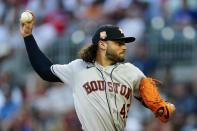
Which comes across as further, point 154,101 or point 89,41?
point 89,41

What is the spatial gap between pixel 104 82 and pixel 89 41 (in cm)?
478

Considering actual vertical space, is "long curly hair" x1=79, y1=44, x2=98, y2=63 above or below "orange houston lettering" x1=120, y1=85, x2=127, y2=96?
above

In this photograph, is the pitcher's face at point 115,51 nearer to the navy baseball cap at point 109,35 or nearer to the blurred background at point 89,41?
the navy baseball cap at point 109,35

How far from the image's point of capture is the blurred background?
7707 millimetres

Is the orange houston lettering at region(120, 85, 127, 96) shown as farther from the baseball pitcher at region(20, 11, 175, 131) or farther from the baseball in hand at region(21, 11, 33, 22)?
the baseball in hand at region(21, 11, 33, 22)

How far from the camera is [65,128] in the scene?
8.04 meters

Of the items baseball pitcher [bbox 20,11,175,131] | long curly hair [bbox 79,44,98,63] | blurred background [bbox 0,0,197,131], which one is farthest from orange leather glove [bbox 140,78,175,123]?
blurred background [bbox 0,0,197,131]

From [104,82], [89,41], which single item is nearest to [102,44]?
[104,82]

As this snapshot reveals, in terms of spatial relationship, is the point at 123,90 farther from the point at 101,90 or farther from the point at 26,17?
the point at 26,17

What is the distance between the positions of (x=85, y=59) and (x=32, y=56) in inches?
19.5

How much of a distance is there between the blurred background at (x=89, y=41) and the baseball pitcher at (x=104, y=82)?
124 inches

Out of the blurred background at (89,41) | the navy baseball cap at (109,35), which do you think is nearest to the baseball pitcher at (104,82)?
the navy baseball cap at (109,35)

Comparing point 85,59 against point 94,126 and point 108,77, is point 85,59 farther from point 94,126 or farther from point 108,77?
point 94,126

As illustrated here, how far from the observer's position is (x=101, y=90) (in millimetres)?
4117
